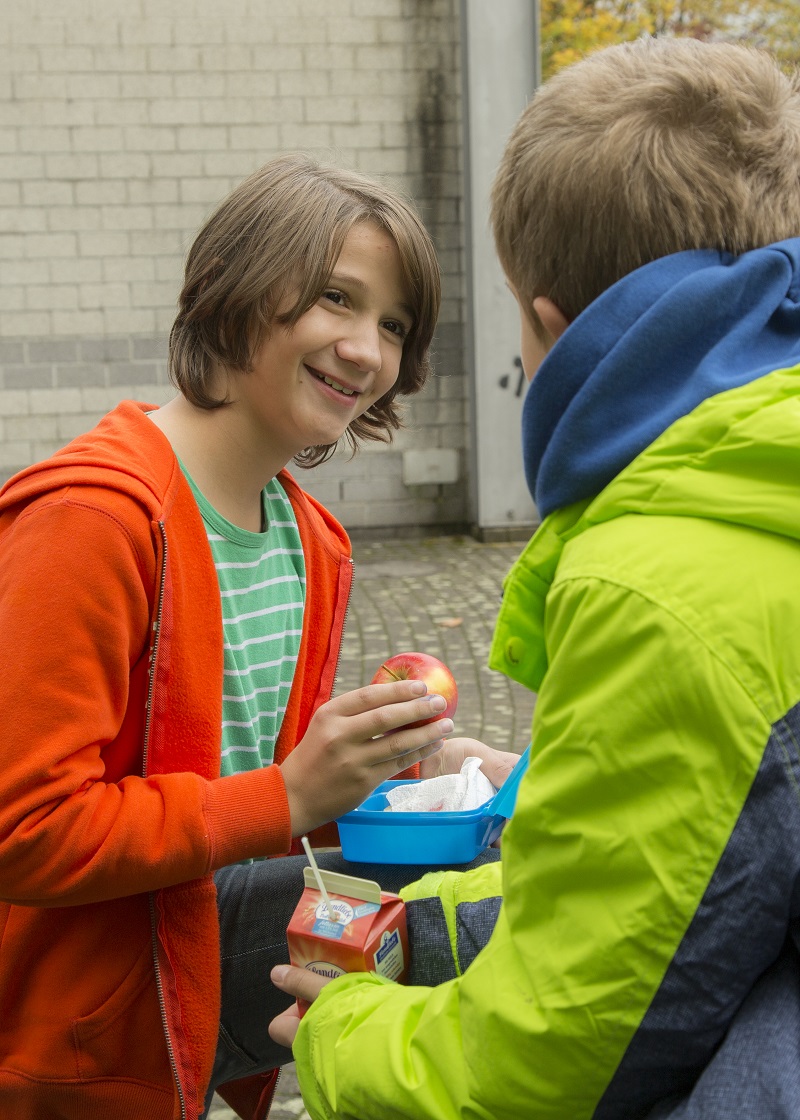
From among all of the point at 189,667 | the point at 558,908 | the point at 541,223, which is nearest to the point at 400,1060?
the point at 558,908

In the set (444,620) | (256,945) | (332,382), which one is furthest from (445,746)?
(444,620)

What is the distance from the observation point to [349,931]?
159cm

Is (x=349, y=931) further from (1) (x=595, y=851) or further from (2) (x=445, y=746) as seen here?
(2) (x=445, y=746)

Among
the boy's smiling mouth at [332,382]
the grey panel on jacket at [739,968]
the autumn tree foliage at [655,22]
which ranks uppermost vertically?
the autumn tree foliage at [655,22]

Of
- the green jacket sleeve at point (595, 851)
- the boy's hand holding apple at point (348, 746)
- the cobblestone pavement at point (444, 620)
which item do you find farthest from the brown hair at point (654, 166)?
the cobblestone pavement at point (444, 620)

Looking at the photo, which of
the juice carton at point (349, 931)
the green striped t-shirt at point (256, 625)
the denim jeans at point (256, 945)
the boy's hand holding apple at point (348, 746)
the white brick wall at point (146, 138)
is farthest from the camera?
the white brick wall at point (146, 138)

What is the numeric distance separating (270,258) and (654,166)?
0.99 m

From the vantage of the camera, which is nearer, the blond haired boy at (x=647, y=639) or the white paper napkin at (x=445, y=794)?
the blond haired boy at (x=647, y=639)

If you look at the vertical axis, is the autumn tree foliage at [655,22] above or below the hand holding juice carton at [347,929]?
above

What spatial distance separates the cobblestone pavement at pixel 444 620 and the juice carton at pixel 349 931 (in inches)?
51.3

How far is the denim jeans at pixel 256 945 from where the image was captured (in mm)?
2033

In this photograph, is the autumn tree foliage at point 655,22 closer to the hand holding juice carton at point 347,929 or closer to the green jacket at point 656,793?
the hand holding juice carton at point 347,929

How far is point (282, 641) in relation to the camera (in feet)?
7.55

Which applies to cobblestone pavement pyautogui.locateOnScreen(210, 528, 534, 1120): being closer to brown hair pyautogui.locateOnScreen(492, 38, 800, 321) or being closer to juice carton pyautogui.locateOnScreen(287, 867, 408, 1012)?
juice carton pyautogui.locateOnScreen(287, 867, 408, 1012)
